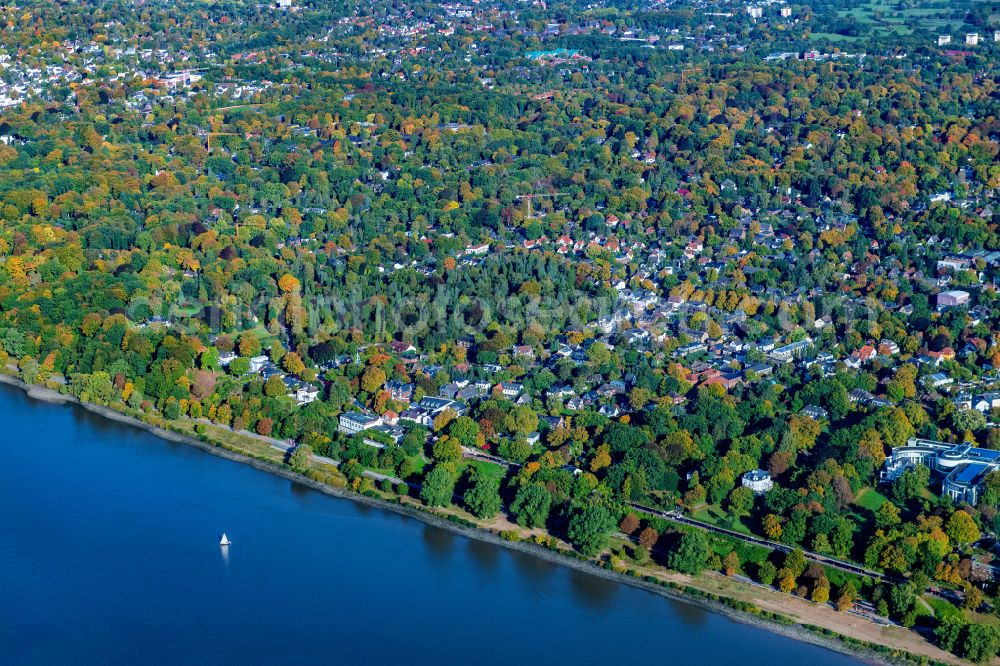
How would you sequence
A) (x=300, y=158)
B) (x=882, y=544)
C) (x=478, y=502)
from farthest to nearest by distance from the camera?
1. (x=300, y=158)
2. (x=478, y=502)
3. (x=882, y=544)

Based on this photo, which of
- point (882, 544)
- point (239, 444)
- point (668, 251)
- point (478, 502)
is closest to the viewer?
point (882, 544)

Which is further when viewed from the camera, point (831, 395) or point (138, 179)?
point (138, 179)

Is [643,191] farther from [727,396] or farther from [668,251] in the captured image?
[727,396]

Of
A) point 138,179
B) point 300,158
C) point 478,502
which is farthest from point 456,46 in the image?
point 478,502

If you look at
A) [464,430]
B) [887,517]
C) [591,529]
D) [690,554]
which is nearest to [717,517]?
[690,554]

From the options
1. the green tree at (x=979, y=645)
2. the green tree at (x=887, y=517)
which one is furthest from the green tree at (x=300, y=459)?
the green tree at (x=979, y=645)

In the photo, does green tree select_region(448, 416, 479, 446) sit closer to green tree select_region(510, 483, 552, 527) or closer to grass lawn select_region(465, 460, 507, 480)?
grass lawn select_region(465, 460, 507, 480)
